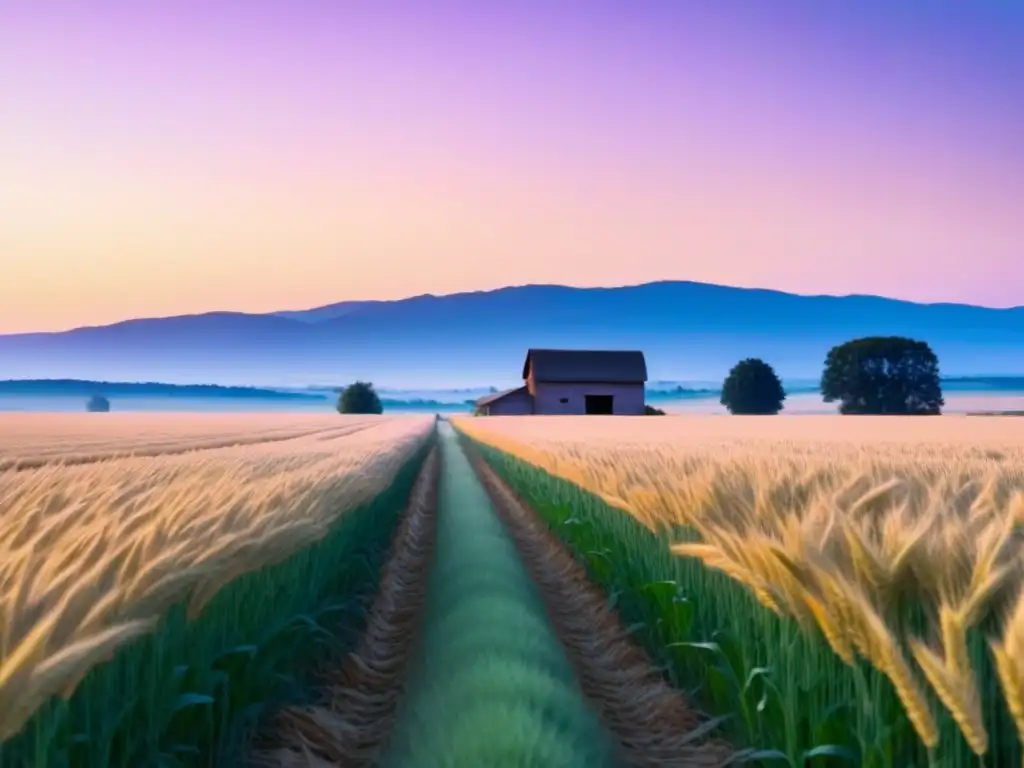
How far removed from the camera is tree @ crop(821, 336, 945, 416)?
67562mm

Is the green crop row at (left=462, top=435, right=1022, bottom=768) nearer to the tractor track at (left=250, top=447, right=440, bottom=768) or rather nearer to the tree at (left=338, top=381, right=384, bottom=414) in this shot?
the tractor track at (left=250, top=447, right=440, bottom=768)

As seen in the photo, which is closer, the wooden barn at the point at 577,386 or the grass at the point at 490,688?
the grass at the point at 490,688

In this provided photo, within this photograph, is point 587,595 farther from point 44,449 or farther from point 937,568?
point 44,449

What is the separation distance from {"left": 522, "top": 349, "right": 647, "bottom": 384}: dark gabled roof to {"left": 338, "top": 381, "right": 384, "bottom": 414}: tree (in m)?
29.6

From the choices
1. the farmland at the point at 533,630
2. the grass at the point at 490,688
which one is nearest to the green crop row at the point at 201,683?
the farmland at the point at 533,630

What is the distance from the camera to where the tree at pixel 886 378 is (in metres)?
67.6

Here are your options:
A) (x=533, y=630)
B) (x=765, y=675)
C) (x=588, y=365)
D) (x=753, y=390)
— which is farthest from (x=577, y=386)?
(x=765, y=675)

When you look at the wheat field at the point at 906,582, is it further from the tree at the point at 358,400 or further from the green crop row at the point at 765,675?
the tree at the point at 358,400

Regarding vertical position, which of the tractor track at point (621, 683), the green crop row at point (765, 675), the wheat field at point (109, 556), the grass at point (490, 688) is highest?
the wheat field at point (109, 556)

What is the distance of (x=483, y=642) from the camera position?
6219mm

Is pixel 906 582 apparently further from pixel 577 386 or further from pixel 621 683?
pixel 577 386

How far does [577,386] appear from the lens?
77.6 m

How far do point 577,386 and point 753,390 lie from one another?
14.9m

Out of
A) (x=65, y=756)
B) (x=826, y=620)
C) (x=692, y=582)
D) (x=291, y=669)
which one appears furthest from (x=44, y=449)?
(x=826, y=620)
